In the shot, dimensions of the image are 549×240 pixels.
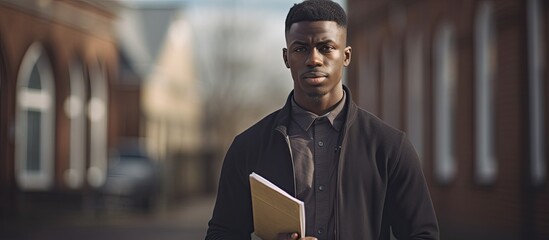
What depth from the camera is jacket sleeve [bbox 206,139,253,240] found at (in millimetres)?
3295

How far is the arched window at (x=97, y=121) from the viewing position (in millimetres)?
30875

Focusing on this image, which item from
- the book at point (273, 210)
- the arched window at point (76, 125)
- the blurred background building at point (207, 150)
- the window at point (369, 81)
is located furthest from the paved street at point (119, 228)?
the book at point (273, 210)

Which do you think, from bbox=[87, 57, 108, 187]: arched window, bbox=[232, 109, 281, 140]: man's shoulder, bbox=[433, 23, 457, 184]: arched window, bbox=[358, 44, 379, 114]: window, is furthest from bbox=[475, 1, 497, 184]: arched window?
bbox=[87, 57, 108, 187]: arched window

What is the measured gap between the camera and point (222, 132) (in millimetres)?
55281

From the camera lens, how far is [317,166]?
10.4 ft

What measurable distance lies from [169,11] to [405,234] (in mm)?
47605

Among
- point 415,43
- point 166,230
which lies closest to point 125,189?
point 166,230

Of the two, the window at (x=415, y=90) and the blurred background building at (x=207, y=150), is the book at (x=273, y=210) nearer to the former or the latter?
the blurred background building at (x=207, y=150)

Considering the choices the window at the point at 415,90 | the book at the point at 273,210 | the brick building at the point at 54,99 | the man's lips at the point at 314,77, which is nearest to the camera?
the book at the point at 273,210

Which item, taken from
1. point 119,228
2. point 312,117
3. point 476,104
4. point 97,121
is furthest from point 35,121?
point 312,117

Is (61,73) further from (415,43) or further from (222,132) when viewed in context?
(222,132)

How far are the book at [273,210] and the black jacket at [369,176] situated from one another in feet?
0.26

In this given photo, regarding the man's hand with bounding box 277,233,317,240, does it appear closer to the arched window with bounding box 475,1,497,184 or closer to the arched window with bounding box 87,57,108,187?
the arched window with bounding box 475,1,497,184

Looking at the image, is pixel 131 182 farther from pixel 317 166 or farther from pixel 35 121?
pixel 317 166
